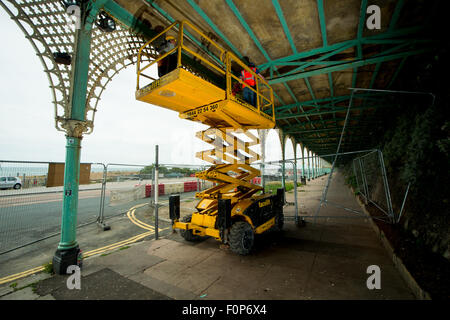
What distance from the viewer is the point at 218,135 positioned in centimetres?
539

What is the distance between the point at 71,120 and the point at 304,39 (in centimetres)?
693

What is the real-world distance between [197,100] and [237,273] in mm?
3676

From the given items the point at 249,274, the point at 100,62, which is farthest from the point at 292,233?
the point at 100,62

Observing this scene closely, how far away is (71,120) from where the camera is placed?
3951 millimetres

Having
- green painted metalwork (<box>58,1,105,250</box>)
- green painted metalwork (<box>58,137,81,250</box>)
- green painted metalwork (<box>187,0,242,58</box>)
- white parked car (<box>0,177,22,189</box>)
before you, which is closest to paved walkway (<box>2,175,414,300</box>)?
green painted metalwork (<box>58,137,81,250</box>)

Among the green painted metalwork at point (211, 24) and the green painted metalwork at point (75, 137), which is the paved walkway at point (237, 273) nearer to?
the green painted metalwork at point (75, 137)

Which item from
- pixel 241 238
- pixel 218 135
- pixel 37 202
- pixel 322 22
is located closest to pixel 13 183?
pixel 37 202

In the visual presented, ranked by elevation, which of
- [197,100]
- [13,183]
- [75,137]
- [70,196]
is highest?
[197,100]

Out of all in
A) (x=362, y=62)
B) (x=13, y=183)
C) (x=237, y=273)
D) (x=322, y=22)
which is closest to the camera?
(x=237, y=273)

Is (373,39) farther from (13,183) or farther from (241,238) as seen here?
(13,183)

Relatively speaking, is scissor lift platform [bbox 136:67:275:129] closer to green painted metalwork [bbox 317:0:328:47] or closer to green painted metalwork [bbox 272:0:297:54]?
green painted metalwork [bbox 272:0:297:54]

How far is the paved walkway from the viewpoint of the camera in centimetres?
294

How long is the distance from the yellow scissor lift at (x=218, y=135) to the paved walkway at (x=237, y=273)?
0.52 meters
